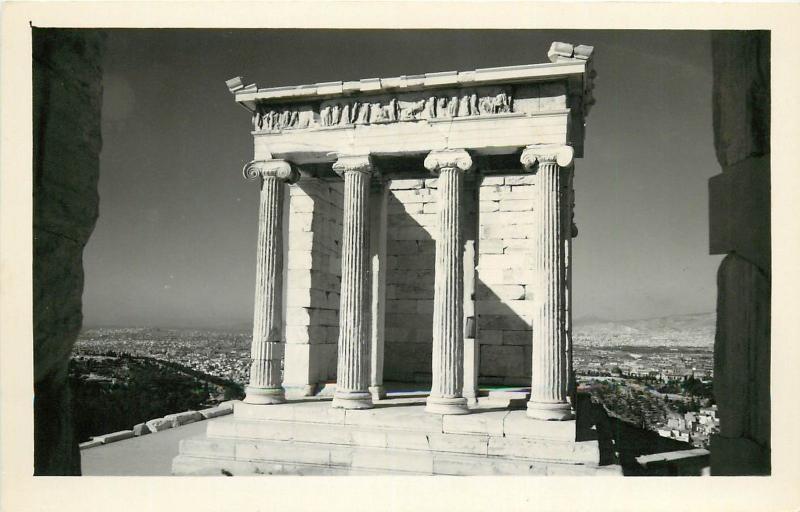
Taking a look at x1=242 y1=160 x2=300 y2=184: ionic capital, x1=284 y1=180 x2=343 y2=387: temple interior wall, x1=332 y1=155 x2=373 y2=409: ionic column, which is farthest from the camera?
x1=284 y1=180 x2=343 y2=387: temple interior wall

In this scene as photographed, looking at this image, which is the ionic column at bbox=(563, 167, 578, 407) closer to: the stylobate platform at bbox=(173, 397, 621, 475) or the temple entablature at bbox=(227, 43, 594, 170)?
the temple entablature at bbox=(227, 43, 594, 170)

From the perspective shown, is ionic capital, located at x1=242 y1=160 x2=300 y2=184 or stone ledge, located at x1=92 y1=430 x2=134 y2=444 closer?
ionic capital, located at x1=242 y1=160 x2=300 y2=184

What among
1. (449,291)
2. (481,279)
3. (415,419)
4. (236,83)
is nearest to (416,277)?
(481,279)

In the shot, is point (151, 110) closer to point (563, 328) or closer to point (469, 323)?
point (469, 323)

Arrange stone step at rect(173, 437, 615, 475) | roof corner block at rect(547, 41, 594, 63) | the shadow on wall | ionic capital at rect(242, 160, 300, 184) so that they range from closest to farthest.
Answer: stone step at rect(173, 437, 615, 475) < roof corner block at rect(547, 41, 594, 63) < ionic capital at rect(242, 160, 300, 184) < the shadow on wall

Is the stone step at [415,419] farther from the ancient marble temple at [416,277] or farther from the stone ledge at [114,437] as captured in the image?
the stone ledge at [114,437]

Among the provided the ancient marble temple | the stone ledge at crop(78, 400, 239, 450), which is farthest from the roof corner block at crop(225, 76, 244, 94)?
the stone ledge at crop(78, 400, 239, 450)

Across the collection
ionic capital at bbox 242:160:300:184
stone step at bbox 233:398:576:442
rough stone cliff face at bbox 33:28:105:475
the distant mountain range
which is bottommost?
stone step at bbox 233:398:576:442
